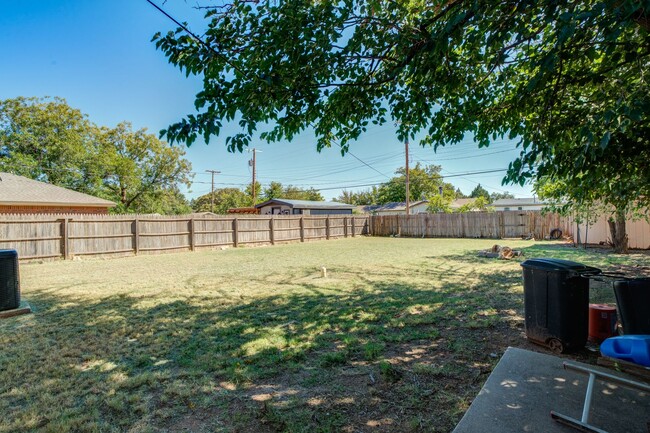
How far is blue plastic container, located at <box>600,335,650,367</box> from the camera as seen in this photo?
148 centimetres

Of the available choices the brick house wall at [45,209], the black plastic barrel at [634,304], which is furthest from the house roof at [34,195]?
the black plastic barrel at [634,304]

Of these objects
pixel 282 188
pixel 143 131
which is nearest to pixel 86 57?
pixel 143 131

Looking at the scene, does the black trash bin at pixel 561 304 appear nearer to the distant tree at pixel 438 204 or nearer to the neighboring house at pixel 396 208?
the distant tree at pixel 438 204

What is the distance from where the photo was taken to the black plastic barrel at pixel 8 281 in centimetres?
445

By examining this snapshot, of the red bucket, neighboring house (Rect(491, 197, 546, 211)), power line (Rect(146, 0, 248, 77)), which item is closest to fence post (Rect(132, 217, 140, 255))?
power line (Rect(146, 0, 248, 77))

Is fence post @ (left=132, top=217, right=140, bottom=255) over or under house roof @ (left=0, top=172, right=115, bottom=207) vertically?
under

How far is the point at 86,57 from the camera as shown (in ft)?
27.1

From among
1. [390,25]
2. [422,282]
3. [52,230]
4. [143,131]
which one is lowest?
[422,282]

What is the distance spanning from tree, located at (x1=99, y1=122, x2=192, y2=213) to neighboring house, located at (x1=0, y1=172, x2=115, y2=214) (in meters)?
7.55

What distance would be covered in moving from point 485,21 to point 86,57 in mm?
9736

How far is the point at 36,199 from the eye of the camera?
16047mm

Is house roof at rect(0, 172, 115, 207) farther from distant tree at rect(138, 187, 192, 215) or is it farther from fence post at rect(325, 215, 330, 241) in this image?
fence post at rect(325, 215, 330, 241)

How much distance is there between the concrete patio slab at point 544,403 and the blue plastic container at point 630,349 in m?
0.54

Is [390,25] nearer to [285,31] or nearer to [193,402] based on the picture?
[285,31]
